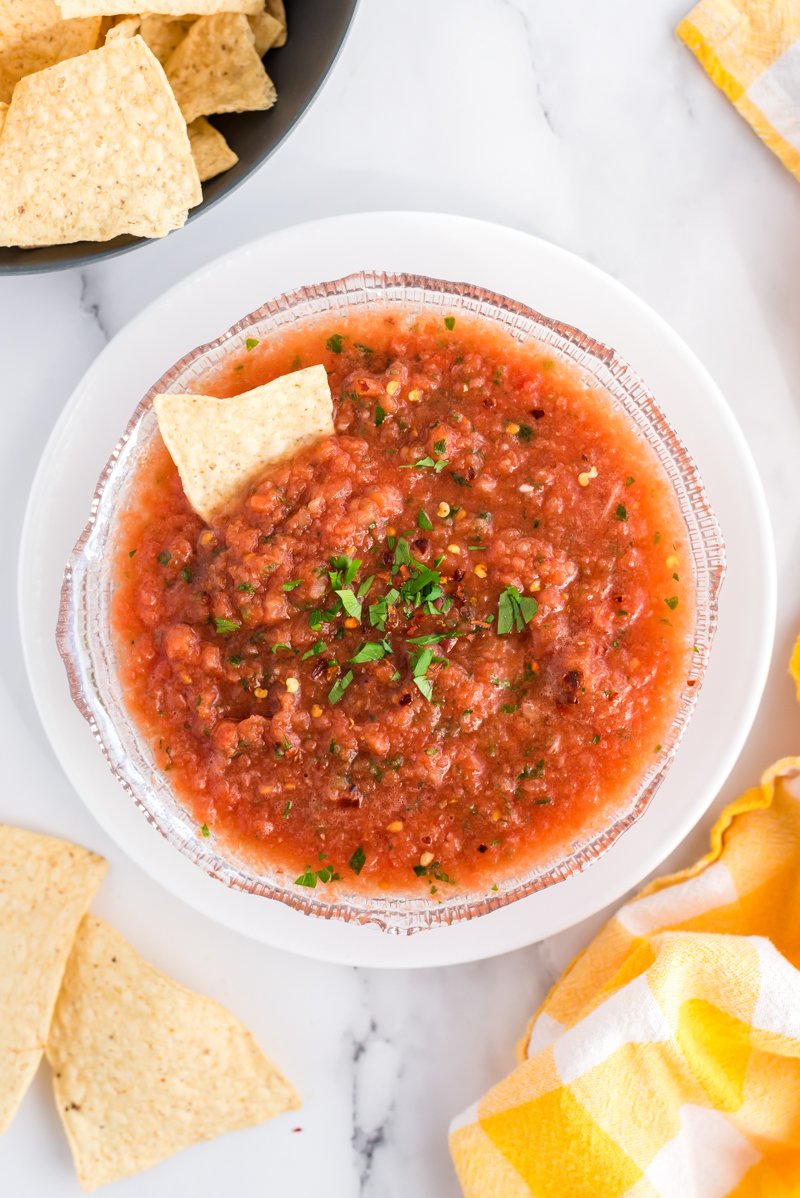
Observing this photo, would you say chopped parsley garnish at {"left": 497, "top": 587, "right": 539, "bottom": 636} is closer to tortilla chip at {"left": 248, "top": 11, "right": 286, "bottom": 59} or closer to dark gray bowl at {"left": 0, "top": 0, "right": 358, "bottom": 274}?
dark gray bowl at {"left": 0, "top": 0, "right": 358, "bottom": 274}

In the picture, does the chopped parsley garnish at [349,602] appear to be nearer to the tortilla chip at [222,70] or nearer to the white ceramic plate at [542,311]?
the white ceramic plate at [542,311]

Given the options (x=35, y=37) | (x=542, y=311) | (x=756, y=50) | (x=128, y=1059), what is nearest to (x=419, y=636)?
(x=542, y=311)

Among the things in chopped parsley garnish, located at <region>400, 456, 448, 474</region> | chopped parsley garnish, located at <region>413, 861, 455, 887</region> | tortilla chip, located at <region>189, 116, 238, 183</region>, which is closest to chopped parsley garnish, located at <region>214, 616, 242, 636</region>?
chopped parsley garnish, located at <region>400, 456, 448, 474</region>

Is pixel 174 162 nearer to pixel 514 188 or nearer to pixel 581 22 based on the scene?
pixel 514 188

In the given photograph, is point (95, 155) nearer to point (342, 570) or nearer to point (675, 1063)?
point (342, 570)

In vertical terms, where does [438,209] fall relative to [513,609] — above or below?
above
